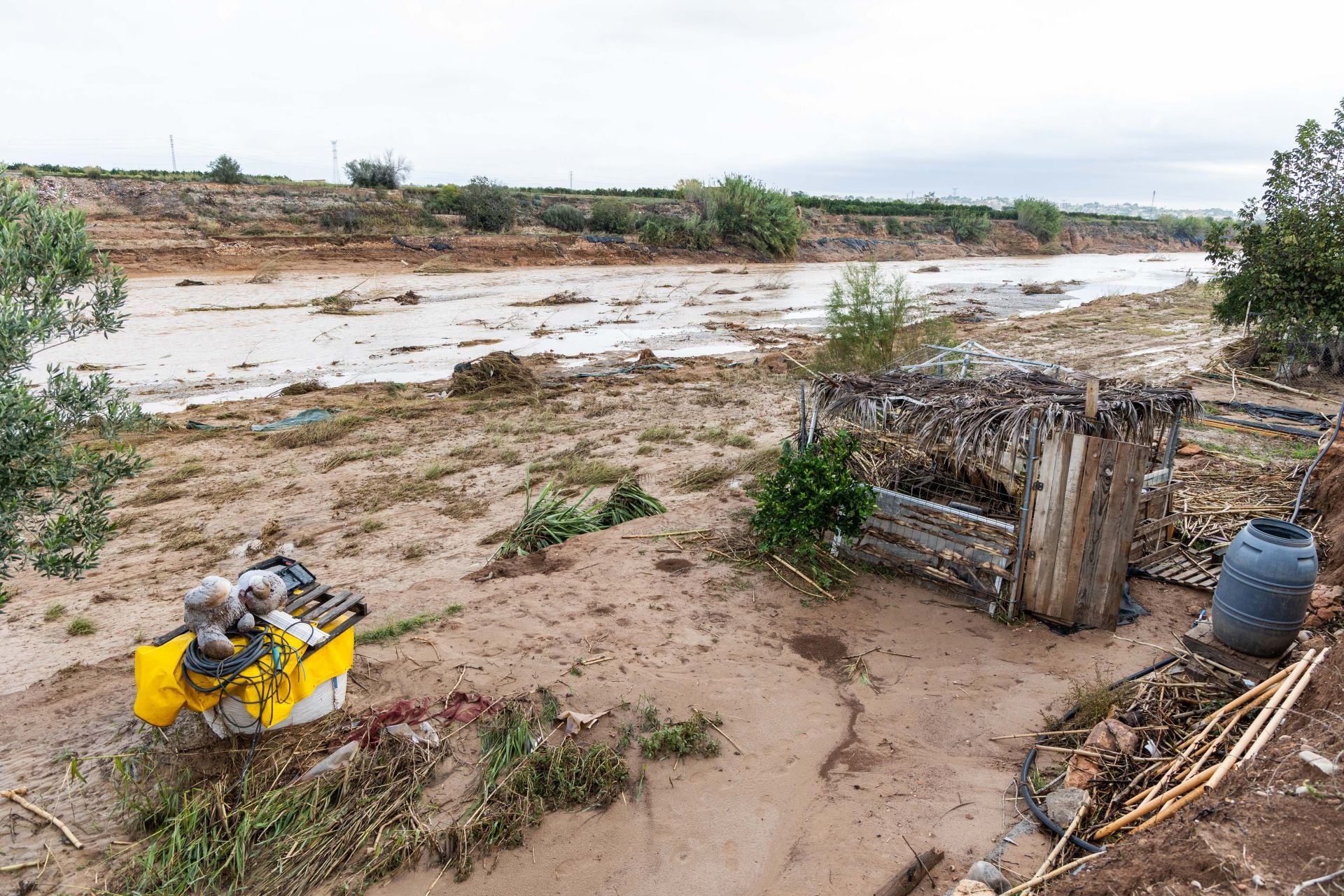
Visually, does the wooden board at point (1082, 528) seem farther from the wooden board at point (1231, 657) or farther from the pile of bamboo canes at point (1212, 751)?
the pile of bamboo canes at point (1212, 751)

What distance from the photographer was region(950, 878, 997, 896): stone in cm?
339

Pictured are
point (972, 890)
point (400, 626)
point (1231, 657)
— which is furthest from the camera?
point (400, 626)

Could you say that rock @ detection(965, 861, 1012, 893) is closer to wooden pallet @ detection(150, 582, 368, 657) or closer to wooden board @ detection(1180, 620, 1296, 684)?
wooden board @ detection(1180, 620, 1296, 684)

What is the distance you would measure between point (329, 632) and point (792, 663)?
3325 millimetres

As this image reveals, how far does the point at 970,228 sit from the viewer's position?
61719mm

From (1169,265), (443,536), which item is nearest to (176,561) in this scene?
(443,536)

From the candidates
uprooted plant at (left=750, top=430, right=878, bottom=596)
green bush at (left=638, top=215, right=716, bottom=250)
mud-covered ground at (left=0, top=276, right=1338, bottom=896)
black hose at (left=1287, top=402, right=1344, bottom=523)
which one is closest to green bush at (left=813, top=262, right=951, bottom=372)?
mud-covered ground at (left=0, top=276, right=1338, bottom=896)

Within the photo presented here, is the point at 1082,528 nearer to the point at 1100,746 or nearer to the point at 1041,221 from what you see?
the point at 1100,746

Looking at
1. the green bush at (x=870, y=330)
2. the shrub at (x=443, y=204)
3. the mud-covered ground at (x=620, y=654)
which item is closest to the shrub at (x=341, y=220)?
the shrub at (x=443, y=204)

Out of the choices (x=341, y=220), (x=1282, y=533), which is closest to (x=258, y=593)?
(x=1282, y=533)

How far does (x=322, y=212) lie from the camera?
129 feet

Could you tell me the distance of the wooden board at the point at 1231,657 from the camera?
15.2 ft

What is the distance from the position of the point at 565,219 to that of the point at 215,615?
43.6 m

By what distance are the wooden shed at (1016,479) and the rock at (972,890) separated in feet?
10.9
